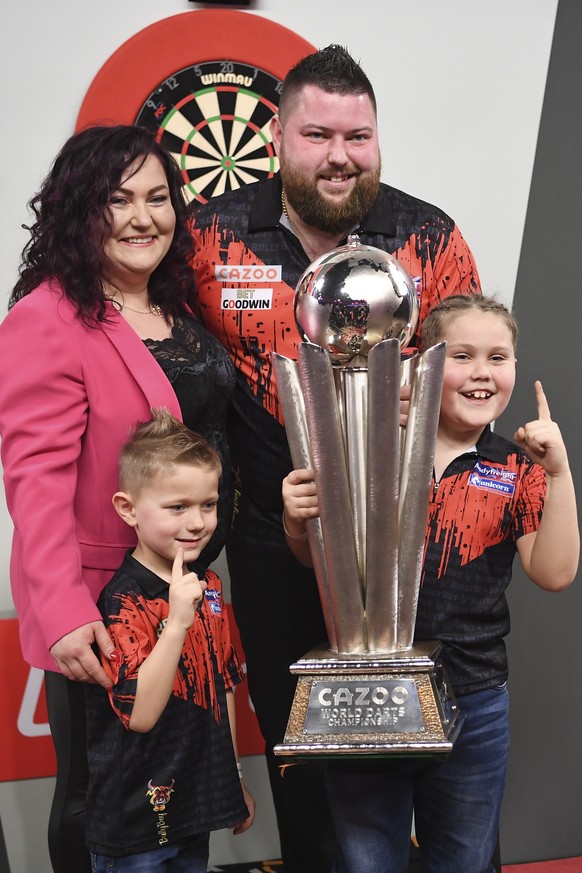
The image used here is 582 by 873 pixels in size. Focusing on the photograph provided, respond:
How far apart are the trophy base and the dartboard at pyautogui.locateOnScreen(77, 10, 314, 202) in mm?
1368

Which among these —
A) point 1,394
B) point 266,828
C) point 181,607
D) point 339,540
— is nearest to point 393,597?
point 339,540

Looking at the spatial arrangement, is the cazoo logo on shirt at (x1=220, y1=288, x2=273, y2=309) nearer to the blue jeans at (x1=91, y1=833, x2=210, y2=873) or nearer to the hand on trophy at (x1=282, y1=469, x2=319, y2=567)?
the hand on trophy at (x1=282, y1=469, x2=319, y2=567)

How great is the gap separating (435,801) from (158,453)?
2.08 ft

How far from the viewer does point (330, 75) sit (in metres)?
1.69

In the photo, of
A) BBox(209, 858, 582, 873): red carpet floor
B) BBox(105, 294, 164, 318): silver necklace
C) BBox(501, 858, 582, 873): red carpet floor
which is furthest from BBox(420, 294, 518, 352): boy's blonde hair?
BBox(501, 858, 582, 873): red carpet floor

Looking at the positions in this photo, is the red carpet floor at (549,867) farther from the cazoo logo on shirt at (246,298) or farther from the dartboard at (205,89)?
the dartboard at (205,89)

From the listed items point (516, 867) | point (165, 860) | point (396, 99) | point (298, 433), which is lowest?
point (516, 867)

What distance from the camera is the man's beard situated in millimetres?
1738

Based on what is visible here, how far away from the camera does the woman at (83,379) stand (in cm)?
148

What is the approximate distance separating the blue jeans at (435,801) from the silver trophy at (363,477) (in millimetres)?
142

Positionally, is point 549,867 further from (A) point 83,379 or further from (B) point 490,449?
(A) point 83,379

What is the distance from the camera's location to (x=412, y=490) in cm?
133

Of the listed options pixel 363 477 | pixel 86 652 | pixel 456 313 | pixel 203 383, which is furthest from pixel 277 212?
pixel 86 652

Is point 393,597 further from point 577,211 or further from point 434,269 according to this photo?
point 577,211
